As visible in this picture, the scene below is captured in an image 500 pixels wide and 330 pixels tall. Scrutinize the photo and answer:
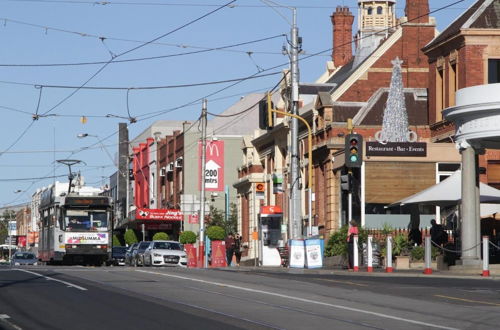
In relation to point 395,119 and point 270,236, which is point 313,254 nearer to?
point 270,236

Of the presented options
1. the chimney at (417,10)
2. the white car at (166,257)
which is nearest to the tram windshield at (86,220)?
the white car at (166,257)

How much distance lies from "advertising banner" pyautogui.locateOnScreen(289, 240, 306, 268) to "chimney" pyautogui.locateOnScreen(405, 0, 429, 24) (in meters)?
21.0

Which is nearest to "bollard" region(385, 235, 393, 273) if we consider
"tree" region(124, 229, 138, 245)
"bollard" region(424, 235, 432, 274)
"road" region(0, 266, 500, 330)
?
"bollard" region(424, 235, 432, 274)

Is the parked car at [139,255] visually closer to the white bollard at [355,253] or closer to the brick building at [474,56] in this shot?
the brick building at [474,56]

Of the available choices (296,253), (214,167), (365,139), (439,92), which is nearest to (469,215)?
(296,253)

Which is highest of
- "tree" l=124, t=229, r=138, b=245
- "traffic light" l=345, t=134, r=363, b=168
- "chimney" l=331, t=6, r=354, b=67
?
"chimney" l=331, t=6, r=354, b=67

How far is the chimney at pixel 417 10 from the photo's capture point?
5841cm

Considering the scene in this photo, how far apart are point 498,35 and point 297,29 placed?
32.0ft

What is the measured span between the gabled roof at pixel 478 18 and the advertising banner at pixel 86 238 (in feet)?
58.3

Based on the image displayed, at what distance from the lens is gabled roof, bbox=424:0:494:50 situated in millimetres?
48031

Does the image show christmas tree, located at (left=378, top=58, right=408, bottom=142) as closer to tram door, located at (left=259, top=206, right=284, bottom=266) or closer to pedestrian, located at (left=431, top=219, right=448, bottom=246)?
tram door, located at (left=259, top=206, right=284, bottom=266)

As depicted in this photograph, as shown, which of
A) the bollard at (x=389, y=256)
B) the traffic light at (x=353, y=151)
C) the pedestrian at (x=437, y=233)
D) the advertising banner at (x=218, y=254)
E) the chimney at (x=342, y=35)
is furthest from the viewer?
the chimney at (x=342, y=35)

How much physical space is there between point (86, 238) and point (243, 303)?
3195 centimetres

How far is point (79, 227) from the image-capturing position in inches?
2057
